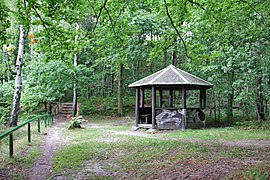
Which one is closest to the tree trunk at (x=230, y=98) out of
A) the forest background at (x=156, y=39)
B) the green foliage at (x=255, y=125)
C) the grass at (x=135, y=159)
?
the forest background at (x=156, y=39)

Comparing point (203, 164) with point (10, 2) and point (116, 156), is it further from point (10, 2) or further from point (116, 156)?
point (10, 2)

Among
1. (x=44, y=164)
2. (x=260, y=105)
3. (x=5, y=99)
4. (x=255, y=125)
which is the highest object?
(x=5, y=99)

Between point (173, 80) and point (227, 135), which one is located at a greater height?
point (173, 80)

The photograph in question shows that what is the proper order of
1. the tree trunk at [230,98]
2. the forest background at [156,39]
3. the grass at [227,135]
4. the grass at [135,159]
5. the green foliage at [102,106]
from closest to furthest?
the grass at [135,159], the forest background at [156,39], the grass at [227,135], the tree trunk at [230,98], the green foliage at [102,106]

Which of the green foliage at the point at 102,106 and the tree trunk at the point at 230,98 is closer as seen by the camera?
the tree trunk at the point at 230,98

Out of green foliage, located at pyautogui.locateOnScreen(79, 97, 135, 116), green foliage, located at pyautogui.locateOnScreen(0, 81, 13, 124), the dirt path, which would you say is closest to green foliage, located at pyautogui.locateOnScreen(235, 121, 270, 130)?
the dirt path

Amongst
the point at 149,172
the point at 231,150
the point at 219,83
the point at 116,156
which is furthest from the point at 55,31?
the point at 219,83

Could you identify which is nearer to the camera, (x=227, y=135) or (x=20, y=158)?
(x=20, y=158)

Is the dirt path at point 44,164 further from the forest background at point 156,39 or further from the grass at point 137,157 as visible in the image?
the forest background at point 156,39

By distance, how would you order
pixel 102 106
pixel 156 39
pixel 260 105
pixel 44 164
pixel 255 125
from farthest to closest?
pixel 102 106 < pixel 260 105 < pixel 255 125 < pixel 156 39 < pixel 44 164

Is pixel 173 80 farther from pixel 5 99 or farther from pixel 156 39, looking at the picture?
pixel 5 99

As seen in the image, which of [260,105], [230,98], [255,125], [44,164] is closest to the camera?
[44,164]

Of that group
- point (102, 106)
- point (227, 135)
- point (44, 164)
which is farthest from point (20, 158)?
point (102, 106)

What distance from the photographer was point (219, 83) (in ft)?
46.8
